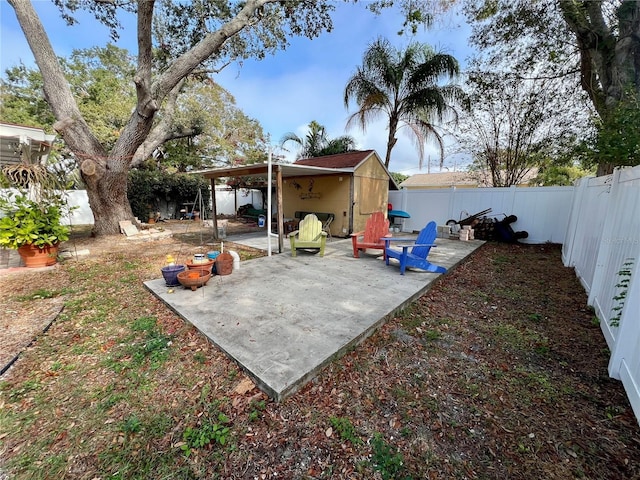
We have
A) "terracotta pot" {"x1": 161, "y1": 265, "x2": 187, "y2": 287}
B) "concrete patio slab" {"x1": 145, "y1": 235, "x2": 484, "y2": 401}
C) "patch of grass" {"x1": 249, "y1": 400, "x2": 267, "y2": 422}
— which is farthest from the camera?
"terracotta pot" {"x1": 161, "y1": 265, "x2": 187, "y2": 287}

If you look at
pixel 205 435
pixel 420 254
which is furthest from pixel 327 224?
pixel 205 435

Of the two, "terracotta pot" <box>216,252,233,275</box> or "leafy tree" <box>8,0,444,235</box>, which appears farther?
"leafy tree" <box>8,0,444,235</box>

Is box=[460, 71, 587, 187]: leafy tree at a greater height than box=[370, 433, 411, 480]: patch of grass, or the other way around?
box=[460, 71, 587, 187]: leafy tree

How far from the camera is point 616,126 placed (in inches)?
137

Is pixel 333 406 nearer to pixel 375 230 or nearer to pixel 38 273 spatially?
pixel 375 230

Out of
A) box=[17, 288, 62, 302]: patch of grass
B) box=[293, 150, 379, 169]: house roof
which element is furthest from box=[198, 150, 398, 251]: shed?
box=[17, 288, 62, 302]: patch of grass

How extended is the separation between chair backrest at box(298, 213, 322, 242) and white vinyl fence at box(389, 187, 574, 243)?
6.02 meters

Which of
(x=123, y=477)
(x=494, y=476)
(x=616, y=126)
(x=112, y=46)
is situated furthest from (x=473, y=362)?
(x=112, y=46)

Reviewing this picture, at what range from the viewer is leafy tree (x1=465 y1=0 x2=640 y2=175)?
18.6 ft

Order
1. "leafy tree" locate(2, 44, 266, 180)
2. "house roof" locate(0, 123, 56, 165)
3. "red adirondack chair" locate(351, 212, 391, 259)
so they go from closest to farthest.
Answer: "house roof" locate(0, 123, 56, 165) < "red adirondack chair" locate(351, 212, 391, 259) < "leafy tree" locate(2, 44, 266, 180)

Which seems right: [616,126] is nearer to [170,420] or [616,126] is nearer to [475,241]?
[475,241]

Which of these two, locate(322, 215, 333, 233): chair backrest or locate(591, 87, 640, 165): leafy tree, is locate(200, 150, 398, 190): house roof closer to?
locate(322, 215, 333, 233): chair backrest

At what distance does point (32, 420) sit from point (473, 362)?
3.56m

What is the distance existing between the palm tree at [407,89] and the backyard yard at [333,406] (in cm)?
942
